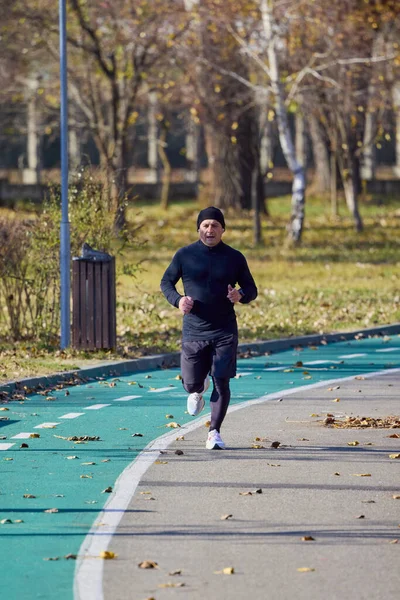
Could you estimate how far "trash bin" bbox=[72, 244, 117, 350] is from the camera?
56.2 ft

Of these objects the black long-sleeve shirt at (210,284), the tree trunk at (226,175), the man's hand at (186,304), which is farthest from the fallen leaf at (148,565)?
the tree trunk at (226,175)

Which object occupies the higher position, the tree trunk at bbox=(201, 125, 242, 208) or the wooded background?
the wooded background

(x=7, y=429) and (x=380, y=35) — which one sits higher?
(x=380, y=35)

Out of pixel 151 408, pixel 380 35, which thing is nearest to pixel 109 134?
pixel 380 35

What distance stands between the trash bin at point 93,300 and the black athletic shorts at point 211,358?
21.6ft

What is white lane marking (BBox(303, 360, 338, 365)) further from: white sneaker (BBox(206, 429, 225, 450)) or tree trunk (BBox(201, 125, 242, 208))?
tree trunk (BBox(201, 125, 242, 208))

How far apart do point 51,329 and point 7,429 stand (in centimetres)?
711

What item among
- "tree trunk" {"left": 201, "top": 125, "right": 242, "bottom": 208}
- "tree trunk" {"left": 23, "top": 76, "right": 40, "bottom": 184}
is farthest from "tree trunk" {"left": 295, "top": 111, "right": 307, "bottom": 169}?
"tree trunk" {"left": 201, "top": 125, "right": 242, "bottom": 208}

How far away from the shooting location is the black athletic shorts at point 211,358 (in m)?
10.4

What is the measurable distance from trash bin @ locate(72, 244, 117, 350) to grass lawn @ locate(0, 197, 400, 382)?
0.21 meters

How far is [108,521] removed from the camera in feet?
26.0

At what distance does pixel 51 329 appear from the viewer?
18.9 meters

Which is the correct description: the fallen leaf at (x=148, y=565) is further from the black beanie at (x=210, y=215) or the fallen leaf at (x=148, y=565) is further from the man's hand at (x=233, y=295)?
the black beanie at (x=210, y=215)

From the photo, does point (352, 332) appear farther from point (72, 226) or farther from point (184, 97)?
point (184, 97)
